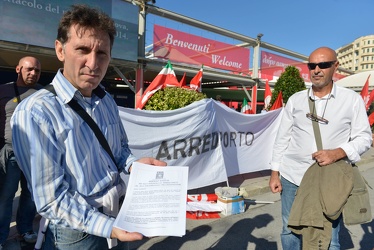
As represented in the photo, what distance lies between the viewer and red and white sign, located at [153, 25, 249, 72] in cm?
916

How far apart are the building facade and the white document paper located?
14255 centimetres

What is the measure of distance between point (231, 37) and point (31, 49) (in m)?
7.52

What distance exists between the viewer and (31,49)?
6.77 metres

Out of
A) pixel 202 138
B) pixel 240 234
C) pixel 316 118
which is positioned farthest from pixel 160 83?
pixel 316 118

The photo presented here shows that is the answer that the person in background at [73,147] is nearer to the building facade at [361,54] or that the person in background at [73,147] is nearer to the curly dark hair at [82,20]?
the curly dark hair at [82,20]

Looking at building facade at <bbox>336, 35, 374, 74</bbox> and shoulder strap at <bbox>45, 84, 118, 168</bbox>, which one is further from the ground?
building facade at <bbox>336, 35, 374, 74</bbox>

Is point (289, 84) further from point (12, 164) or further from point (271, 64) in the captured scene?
point (12, 164)

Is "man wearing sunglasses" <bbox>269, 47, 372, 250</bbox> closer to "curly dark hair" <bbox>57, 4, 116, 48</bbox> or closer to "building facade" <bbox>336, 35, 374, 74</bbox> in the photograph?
"curly dark hair" <bbox>57, 4, 116, 48</bbox>

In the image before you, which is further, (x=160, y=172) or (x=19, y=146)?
(x=160, y=172)

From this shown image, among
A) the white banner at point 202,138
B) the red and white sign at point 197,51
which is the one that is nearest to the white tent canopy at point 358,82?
the red and white sign at point 197,51

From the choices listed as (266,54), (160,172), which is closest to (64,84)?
(160,172)

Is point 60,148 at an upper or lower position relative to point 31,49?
lower

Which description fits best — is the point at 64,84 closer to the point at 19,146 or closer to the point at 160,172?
the point at 19,146

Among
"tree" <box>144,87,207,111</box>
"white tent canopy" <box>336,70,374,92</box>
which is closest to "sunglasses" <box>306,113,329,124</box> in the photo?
"tree" <box>144,87,207,111</box>
